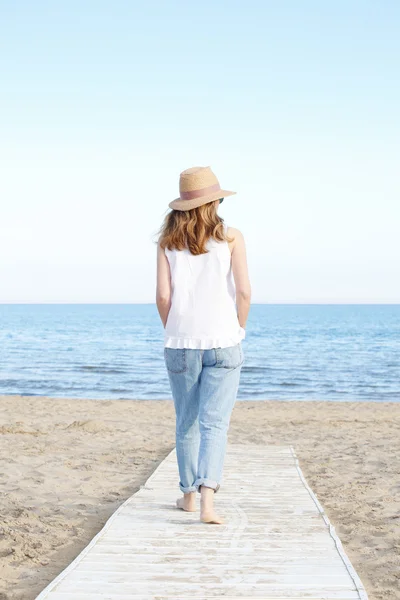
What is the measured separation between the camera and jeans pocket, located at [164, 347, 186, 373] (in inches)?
164

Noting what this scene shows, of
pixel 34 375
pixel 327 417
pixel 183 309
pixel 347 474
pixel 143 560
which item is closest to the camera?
pixel 143 560

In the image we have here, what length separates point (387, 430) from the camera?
11.4m

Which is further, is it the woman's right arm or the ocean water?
the ocean water

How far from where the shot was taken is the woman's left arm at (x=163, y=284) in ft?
13.7

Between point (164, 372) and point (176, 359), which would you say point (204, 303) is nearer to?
point (176, 359)

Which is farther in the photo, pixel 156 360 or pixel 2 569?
pixel 156 360

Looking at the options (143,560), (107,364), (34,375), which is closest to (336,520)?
(143,560)

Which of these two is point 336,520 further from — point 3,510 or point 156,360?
point 156,360

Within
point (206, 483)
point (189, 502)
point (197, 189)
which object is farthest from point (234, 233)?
point (189, 502)

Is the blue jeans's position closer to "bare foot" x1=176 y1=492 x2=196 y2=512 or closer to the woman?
the woman

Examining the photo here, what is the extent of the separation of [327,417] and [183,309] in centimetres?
1026

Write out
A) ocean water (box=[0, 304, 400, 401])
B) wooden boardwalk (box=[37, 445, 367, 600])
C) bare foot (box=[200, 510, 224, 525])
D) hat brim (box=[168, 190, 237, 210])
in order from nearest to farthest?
wooden boardwalk (box=[37, 445, 367, 600]) < hat brim (box=[168, 190, 237, 210]) < bare foot (box=[200, 510, 224, 525]) < ocean water (box=[0, 304, 400, 401])

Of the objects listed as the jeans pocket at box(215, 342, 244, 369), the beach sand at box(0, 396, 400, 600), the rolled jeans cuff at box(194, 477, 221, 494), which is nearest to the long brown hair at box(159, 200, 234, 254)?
the jeans pocket at box(215, 342, 244, 369)

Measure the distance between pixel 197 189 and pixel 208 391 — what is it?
1.21 m
